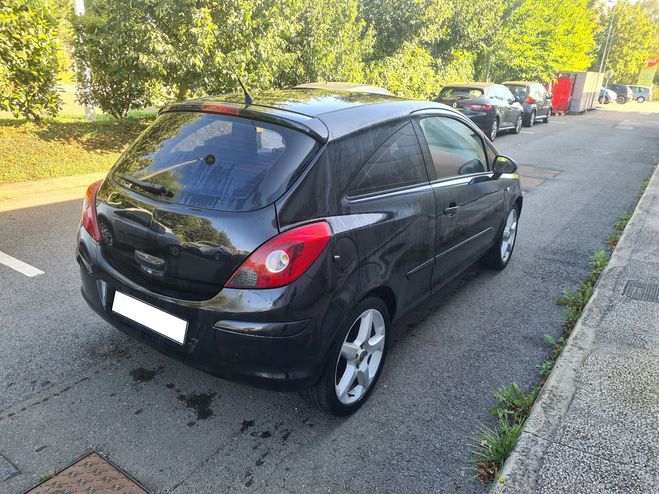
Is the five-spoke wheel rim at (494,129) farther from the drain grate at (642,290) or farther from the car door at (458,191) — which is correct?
the car door at (458,191)

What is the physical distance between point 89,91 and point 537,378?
9.51 meters

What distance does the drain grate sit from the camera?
4.23 m

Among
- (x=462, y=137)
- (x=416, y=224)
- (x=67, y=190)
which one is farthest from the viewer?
(x=67, y=190)

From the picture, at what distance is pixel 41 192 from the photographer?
6.94 m

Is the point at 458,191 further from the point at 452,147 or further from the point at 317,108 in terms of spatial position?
the point at 317,108

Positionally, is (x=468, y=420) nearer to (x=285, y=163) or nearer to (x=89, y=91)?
(x=285, y=163)

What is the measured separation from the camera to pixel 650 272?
475cm

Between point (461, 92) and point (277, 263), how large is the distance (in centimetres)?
1437

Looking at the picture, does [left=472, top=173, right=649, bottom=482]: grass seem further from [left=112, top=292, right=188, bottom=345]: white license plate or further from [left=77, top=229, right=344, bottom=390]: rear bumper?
[left=112, top=292, right=188, bottom=345]: white license plate

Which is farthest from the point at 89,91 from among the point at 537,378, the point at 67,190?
the point at 537,378

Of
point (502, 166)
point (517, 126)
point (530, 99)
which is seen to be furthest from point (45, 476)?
point (530, 99)

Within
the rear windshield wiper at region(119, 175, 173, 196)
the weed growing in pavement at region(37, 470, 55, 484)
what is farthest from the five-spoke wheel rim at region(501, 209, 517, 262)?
the weed growing in pavement at region(37, 470, 55, 484)

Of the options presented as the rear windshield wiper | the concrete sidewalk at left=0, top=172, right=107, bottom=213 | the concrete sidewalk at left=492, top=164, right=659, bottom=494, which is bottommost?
the concrete sidewalk at left=0, top=172, right=107, bottom=213

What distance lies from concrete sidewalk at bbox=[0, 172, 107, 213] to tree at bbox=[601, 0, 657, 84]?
58.2 meters
